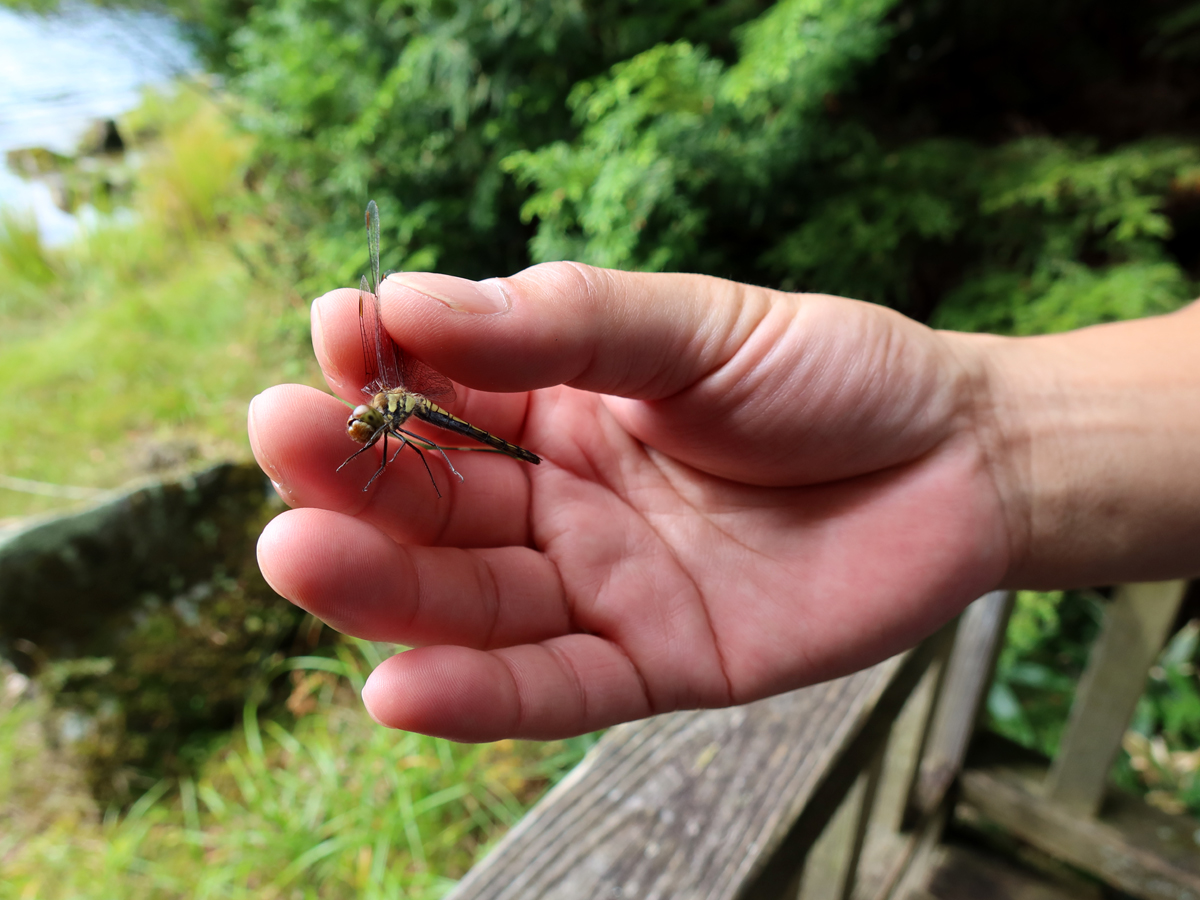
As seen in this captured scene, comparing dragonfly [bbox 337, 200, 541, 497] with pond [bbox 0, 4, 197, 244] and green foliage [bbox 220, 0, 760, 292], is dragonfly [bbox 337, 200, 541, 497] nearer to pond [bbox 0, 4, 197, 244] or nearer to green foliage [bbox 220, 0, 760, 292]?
green foliage [bbox 220, 0, 760, 292]

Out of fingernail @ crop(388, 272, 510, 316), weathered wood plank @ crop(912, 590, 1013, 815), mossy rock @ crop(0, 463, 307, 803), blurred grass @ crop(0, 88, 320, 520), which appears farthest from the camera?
blurred grass @ crop(0, 88, 320, 520)

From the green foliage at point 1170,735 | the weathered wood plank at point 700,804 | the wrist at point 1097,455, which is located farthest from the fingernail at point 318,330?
the green foliage at point 1170,735

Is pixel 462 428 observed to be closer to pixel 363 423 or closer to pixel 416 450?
pixel 416 450

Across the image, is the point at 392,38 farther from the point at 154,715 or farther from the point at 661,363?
the point at 154,715

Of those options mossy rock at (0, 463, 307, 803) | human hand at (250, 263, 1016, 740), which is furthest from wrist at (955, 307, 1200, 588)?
mossy rock at (0, 463, 307, 803)

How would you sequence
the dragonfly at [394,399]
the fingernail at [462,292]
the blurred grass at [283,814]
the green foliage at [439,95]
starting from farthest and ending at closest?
the green foliage at [439,95]
the blurred grass at [283,814]
the dragonfly at [394,399]
the fingernail at [462,292]

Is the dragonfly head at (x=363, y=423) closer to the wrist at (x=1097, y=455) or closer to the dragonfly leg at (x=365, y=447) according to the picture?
the dragonfly leg at (x=365, y=447)

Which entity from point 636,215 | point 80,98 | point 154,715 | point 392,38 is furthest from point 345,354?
point 80,98
